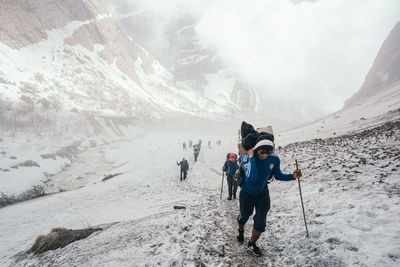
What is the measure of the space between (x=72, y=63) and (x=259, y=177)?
4157 inches

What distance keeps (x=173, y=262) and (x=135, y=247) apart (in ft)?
4.08

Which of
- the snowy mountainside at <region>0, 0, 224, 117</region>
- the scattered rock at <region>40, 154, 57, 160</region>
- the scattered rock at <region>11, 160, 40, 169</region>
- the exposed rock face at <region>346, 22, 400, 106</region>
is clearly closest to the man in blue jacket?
the scattered rock at <region>11, 160, 40, 169</region>

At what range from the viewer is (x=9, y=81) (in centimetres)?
5569

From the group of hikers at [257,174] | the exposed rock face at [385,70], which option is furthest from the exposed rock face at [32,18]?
the exposed rock face at [385,70]

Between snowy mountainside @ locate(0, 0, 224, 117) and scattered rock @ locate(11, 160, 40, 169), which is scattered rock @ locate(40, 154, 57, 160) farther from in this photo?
snowy mountainside @ locate(0, 0, 224, 117)

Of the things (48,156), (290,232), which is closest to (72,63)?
(48,156)

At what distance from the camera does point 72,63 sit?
86875 millimetres

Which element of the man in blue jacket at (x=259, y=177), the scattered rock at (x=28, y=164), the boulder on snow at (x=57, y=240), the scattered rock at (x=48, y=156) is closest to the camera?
the man in blue jacket at (x=259, y=177)

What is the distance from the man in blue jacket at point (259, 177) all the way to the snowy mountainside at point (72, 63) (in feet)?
215

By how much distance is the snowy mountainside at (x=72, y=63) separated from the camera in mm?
64625

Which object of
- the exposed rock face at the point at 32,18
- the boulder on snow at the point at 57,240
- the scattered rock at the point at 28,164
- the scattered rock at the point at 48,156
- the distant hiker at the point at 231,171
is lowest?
the boulder on snow at the point at 57,240

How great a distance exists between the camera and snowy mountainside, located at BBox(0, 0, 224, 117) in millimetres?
64625

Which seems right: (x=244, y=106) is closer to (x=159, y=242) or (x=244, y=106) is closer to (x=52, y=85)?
(x=52, y=85)

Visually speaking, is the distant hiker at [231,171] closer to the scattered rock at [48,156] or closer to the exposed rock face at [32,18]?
the scattered rock at [48,156]
